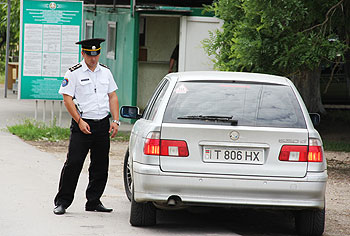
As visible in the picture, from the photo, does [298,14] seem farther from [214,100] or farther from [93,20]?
[93,20]

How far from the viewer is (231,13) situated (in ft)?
42.3

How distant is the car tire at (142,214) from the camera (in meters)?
7.30

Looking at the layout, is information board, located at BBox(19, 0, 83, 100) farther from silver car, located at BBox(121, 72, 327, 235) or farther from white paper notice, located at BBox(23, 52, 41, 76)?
silver car, located at BBox(121, 72, 327, 235)

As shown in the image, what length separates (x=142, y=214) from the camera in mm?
7328

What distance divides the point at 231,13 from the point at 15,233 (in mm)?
6915

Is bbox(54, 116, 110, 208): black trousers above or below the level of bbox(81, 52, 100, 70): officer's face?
below

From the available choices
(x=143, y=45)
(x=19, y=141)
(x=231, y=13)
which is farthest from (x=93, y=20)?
(x=231, y=13)

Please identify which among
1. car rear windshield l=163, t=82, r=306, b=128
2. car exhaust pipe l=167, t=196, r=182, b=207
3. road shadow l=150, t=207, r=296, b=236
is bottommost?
road shadow l=150, t=207, r=296, b=236

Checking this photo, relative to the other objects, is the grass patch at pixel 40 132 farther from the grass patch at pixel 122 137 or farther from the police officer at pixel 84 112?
the police officer at pixel 84 112

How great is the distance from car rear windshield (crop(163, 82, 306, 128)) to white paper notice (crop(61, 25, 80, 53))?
8.80m

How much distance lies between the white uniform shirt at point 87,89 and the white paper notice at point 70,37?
25.7 ft

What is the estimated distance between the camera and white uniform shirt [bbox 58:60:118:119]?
7.90m

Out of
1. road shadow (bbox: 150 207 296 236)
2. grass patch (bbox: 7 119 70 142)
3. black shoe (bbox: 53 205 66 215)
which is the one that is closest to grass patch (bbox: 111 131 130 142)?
grass patch (bbox: 7 119 70 142)

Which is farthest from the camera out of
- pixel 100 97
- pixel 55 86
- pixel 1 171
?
pixel 55 86
